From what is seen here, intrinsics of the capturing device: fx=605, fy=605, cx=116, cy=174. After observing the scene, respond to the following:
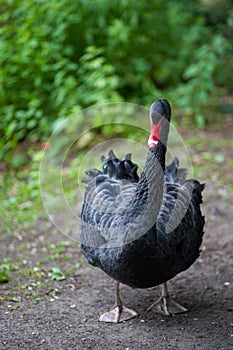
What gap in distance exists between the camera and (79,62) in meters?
8.63

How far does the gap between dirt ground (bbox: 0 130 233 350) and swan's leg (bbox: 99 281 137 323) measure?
0.05 metres

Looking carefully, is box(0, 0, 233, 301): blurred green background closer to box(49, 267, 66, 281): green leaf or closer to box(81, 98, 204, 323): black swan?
box(49, 267, 66, 281): green leaf

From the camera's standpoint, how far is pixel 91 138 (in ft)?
26.1

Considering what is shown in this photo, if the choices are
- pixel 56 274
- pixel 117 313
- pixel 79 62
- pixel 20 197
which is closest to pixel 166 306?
pixel 117 313

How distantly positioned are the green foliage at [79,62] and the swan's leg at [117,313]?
380 centimetres

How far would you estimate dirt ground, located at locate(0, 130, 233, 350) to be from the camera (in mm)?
3910

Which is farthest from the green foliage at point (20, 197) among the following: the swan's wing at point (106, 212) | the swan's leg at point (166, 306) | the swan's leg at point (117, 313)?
the swan's leg at point (166, 306)

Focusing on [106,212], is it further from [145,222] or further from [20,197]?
[20,197]

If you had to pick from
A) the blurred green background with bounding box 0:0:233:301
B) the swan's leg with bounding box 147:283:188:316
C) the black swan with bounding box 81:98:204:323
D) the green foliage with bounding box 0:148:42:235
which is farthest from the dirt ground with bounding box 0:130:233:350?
the blurred green background with bounding box 0:0:233:301

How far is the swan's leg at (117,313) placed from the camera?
168 inches

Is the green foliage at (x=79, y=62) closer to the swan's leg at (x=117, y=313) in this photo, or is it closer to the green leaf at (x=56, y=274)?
the green leaf at (x=56, y=274)

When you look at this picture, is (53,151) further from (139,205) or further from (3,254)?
(139,205)

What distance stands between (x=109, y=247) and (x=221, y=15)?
7.44 m

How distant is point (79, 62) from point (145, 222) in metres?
5.25
